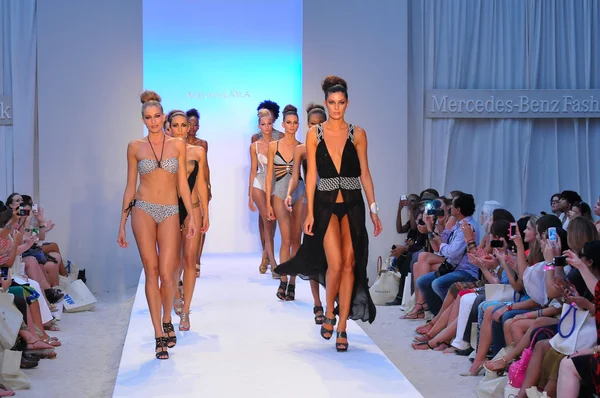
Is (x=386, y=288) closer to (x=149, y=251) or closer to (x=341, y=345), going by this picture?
(x=341, y=345)

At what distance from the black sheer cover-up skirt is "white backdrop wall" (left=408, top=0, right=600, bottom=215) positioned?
4.43 m

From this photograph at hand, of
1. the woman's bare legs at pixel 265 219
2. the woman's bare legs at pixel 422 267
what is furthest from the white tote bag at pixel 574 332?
the woman's bare legs at pixel 265 219

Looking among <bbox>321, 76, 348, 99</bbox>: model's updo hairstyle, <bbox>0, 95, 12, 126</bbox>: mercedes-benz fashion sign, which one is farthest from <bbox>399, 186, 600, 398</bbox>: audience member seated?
<bbox>0, 95, 12, 126</bbox>: mercedes-benz fashion sign

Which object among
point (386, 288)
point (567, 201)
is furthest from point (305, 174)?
point (386, 288)

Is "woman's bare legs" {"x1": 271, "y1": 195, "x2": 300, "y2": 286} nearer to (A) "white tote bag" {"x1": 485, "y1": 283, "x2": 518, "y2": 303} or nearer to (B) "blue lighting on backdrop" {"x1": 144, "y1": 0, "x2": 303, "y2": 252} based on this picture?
(A) "white tote bag" {"x1": 485, "y1": 283, "x2": 518, "y2": 303}

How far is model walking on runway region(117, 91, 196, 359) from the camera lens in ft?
14.3

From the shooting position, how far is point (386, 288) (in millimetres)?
7820

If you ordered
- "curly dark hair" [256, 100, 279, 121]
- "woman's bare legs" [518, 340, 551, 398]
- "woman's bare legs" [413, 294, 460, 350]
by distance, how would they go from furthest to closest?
"curly dark hair" [256, 100, 279, 121] < "woman's bare legs" [413, 294, 460, 350] < "woman's bare legs" [518, 340, 551, 398]

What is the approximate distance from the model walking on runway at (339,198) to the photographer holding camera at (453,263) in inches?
65.9

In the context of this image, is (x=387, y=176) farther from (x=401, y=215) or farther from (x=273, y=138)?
(x=273, y=138)

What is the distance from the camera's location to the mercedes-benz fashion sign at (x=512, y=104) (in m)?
8.99

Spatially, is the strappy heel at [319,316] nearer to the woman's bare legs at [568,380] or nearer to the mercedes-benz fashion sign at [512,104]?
the woman's bare legs at [568,380]

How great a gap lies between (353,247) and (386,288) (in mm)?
3332

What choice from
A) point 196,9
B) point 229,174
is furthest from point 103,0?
point 229,174
